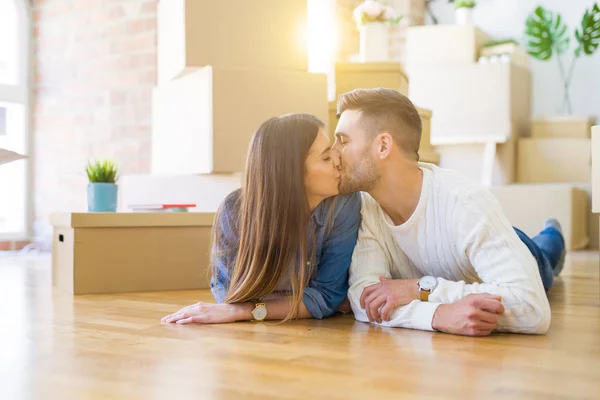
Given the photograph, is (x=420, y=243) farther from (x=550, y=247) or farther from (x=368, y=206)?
(x=550, y=247)

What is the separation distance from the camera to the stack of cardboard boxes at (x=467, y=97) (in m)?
4.84

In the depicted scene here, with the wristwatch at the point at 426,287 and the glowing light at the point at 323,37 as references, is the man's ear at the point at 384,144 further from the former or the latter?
the glowing light at the point at 323,37

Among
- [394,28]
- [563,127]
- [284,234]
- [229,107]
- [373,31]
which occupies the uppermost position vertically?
[394,28]

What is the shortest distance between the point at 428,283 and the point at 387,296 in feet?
0.33

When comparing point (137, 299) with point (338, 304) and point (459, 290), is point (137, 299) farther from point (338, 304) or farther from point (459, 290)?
point (459, 290)

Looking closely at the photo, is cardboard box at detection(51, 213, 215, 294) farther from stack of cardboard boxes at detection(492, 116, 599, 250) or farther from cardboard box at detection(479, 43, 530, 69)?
cardboard box at detection(479, 43, 530, 69)

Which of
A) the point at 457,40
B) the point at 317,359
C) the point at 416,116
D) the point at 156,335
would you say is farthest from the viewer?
the point at 457,40

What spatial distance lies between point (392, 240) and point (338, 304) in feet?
0.70

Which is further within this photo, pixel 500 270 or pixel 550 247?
pixel 550 247

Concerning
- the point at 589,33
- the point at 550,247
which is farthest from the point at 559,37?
the point at 550,247

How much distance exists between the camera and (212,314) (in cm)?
171

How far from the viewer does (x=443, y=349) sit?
140cm

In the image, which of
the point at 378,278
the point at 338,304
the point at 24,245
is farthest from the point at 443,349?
the point at 24,245

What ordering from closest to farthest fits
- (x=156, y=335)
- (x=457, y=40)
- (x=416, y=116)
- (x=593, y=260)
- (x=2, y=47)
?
1. (x=156, y=335)
2. (x=416, y=116)
3. (x=593, y=260)
4. (x=2, y=47)
5. (x=457, y=40)
